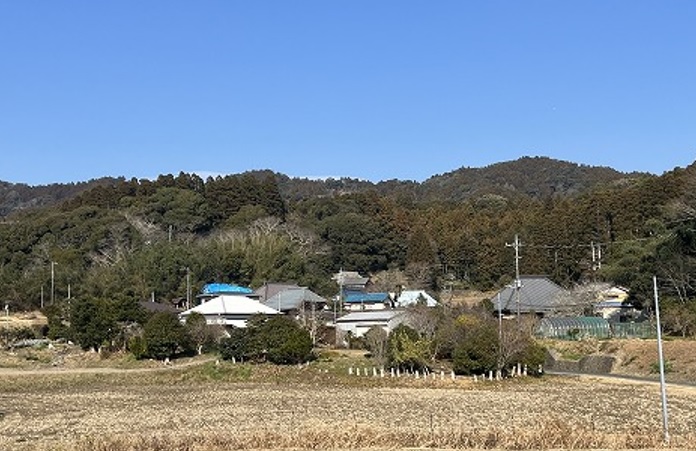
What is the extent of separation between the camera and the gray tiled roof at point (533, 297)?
51938mm

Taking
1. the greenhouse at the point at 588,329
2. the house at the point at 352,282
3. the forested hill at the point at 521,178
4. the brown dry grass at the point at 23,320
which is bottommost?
the greenhouse at the point at 588,329

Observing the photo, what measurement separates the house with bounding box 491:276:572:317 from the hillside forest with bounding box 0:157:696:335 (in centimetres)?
351

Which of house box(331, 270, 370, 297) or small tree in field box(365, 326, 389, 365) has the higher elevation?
house box(331, 270, 370, 297)

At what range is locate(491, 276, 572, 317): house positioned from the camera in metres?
51.7

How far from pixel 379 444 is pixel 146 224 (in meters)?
69.8

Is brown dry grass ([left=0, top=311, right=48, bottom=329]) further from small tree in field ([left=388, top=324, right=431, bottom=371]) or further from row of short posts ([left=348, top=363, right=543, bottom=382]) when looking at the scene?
small tree in field ([left=388, top=324, right=431, bottom=371])

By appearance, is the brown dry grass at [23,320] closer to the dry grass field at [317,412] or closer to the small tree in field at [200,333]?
the small tree in field at [200,333]

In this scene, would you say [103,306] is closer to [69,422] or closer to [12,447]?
[69,422]

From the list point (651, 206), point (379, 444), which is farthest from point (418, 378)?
point (651, 206)

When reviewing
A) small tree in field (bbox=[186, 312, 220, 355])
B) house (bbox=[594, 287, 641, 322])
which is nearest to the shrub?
small tree in field (bbox=[186, 312, 220, 355])

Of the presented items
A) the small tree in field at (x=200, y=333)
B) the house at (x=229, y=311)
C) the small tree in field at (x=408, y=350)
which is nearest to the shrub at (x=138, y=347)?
the small tree in field at (x=200, y=333)

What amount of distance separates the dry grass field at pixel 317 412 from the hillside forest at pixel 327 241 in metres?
13.0

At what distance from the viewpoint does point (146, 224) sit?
79.4 metres

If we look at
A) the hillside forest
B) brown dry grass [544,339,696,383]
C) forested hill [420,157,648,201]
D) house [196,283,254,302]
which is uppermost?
forested hill [420,157,648,201]
